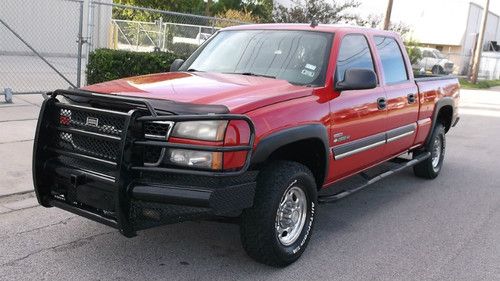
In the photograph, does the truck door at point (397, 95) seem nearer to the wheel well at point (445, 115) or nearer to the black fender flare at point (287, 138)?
the wheel well at point (445, 115)

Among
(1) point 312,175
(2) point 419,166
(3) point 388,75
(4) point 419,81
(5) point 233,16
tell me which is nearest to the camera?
(1) point 312,175

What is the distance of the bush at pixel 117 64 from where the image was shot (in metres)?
10.0

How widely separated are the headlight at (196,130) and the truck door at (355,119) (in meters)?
1.41

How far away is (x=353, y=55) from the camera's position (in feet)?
17.2

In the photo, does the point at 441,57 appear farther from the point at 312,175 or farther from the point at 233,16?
the point at 312,175

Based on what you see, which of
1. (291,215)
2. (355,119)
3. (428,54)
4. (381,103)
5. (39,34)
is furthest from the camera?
(428,54)

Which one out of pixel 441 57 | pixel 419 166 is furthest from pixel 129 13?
pixel 419 166

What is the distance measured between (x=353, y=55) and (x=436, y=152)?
2.98 meters

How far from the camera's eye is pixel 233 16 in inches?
1185

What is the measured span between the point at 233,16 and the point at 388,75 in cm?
2516

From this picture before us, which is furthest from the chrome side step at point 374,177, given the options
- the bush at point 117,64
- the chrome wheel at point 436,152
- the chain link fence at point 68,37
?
the chain link fence at point 68,37

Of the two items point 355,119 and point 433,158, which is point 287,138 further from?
point 433,158

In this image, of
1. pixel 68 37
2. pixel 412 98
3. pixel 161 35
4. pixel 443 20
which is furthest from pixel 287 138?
pixel 443 20

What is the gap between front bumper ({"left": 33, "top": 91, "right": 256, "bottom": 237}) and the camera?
11.3 ft
